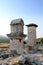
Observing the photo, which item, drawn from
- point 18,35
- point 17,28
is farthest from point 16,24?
point 18,35

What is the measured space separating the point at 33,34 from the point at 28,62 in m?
11.6

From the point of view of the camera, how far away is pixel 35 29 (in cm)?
1716

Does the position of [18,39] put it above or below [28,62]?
above

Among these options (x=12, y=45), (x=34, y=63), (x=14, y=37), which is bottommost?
(x=34, y=63)

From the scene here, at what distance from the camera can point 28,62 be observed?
5.86m


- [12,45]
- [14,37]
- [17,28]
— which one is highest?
[17,28]

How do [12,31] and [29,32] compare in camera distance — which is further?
[29,32]

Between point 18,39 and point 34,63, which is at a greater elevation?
point 18,39

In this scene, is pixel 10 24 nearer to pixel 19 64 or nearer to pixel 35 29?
pixel 19 64

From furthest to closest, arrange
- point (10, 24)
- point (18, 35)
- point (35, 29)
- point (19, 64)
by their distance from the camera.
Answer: point (35, 29)
point (10, 24)
point (18, 35)
point (19, 64)

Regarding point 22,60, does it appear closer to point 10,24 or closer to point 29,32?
point 10,24

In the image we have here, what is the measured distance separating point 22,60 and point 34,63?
0.63 m

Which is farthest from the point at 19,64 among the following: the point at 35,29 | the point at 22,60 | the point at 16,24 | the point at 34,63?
the point at 35,29

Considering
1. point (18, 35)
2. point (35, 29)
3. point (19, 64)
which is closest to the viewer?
point (19, 64)
